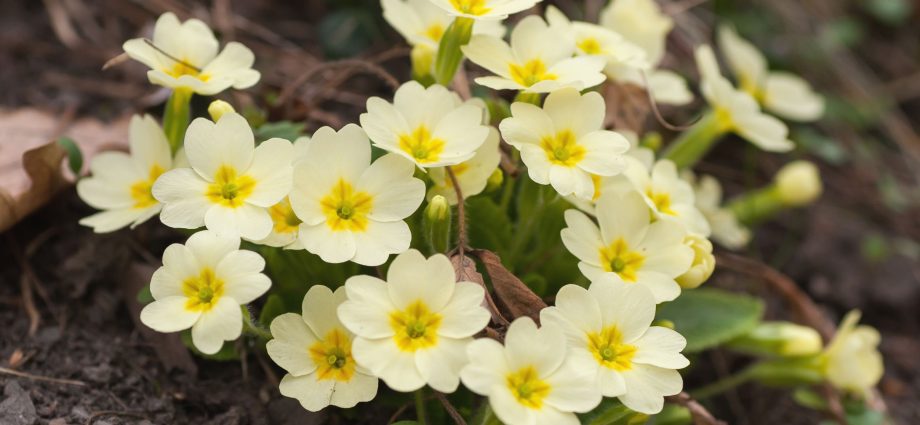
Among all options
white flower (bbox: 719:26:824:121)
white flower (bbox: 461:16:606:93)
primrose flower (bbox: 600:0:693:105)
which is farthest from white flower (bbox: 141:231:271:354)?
white flower (bbox: 719:26:824:121)

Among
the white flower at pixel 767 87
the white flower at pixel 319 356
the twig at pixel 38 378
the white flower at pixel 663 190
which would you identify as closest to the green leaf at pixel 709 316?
the white flower at pixel 663 190

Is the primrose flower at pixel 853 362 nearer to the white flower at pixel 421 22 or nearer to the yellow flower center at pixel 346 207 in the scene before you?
the white flower at pixel 421 22

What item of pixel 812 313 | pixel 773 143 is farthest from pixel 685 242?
pixel 812 313

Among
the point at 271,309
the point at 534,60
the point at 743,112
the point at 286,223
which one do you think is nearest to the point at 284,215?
the point at 286,223

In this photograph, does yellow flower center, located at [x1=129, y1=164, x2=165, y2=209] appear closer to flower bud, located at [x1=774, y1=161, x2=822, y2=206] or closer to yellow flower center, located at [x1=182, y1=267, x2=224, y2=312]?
yellow flower center, located at [x1=182, y1=267, x2=224, y2=312]

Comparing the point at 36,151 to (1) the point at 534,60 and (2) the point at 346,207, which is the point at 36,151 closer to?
(2) the point at 346,207

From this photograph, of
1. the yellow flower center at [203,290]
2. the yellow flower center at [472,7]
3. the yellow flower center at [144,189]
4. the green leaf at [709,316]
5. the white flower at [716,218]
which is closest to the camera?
the yellow flower center at [203,290]
